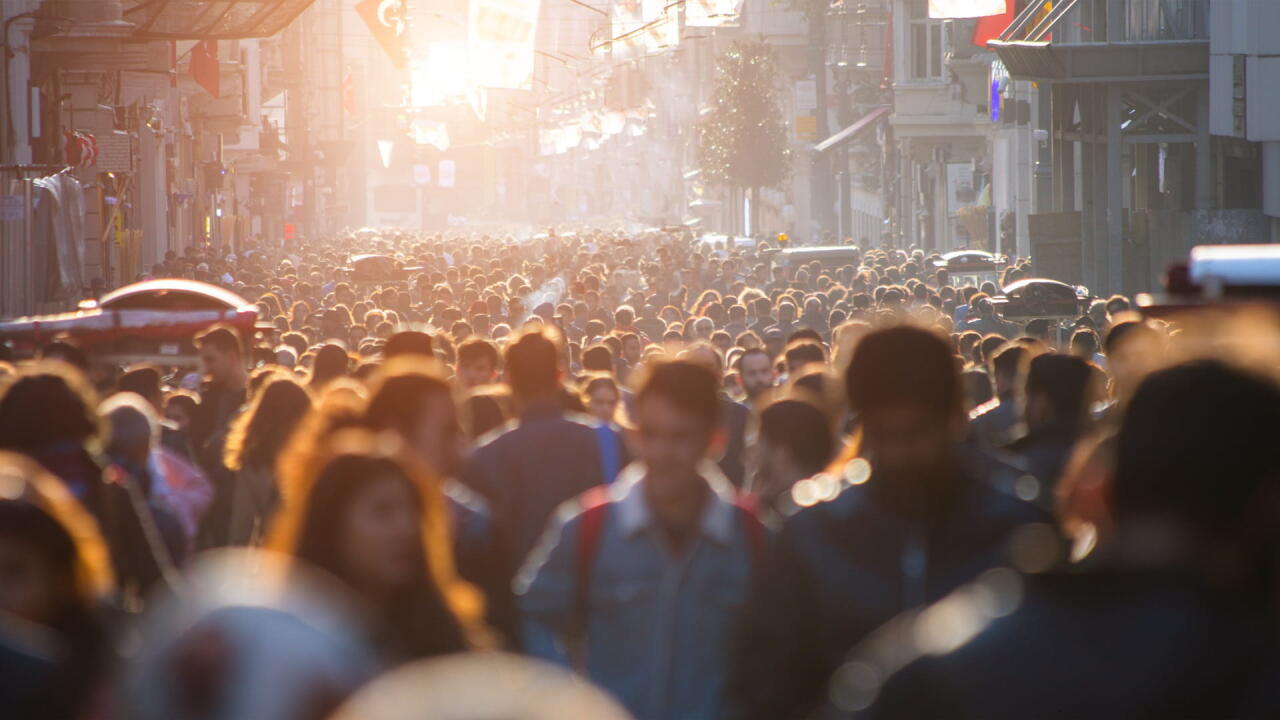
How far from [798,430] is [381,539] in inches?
119

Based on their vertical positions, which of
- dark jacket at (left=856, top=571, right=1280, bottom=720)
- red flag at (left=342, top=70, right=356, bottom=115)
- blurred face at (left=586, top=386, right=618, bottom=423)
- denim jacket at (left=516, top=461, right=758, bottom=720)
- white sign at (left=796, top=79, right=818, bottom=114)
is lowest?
denim jacket at (left=516, top=461, right=758, bottom=720)

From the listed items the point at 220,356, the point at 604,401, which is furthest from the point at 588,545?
the point at 220,356

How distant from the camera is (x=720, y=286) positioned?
1427 inches

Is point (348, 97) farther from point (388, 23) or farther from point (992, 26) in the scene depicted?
point (992, 26)

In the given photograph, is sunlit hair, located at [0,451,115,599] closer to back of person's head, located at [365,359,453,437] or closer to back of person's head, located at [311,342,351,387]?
back of person's head, located at [365,359,453,437]

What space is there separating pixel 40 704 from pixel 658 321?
1786cm

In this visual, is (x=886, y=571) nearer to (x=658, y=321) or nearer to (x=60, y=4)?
(x=658, y=321)

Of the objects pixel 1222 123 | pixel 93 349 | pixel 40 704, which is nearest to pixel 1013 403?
Result: pixel 40 704

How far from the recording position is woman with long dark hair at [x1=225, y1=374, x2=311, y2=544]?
26.2 ft

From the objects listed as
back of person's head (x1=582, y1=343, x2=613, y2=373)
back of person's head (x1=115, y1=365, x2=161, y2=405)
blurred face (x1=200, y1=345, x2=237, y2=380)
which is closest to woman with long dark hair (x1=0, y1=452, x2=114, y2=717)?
back of person's head (x1=115, y1=365, x2=161, y2=405)

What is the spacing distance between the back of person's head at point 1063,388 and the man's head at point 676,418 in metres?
2.64

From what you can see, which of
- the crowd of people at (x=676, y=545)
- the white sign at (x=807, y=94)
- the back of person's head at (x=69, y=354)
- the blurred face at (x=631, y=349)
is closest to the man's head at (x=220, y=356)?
the back of person's head at (x=69, y=354)

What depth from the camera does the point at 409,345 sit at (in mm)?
8453

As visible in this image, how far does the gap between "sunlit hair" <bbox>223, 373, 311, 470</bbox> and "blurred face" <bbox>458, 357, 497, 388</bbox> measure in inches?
77.6
